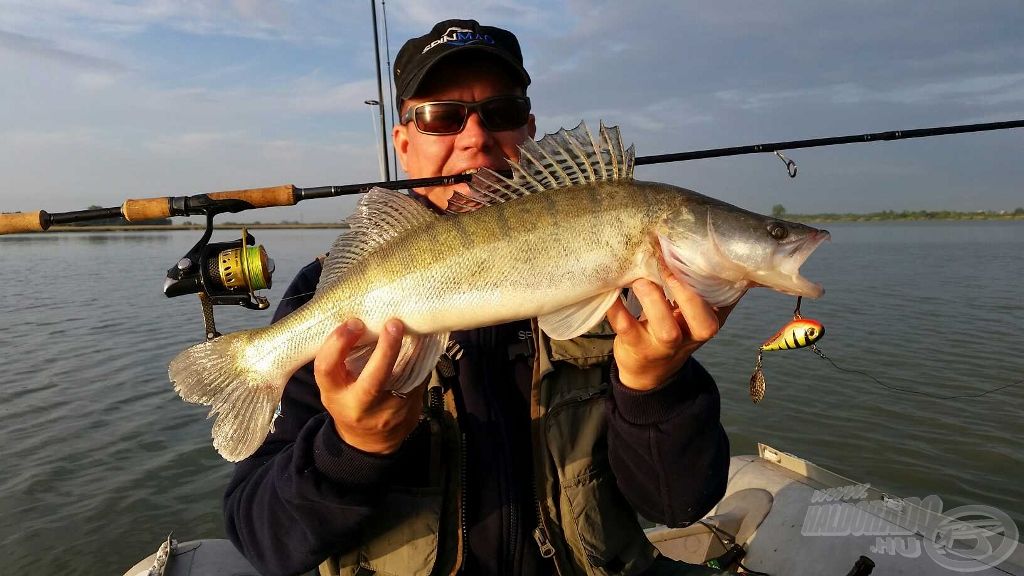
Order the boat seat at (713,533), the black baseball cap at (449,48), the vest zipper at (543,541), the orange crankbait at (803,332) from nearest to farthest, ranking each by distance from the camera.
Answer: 1. the vest zipper at (543,541)
2. the black baseball cap at (449,48)
3. the boat seat at (713,533)
4. the orange crankbait at (803,332)

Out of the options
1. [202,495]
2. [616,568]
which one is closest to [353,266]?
[616,568]

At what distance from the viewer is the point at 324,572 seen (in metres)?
2.56

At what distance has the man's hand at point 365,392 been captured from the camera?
6.80ft

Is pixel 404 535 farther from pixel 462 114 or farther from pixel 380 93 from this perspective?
pixel 380 93

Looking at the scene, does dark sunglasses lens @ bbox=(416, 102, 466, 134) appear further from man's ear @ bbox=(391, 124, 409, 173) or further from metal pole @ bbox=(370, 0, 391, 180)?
metal pole @ bbox=(370, 0, 391, 180)

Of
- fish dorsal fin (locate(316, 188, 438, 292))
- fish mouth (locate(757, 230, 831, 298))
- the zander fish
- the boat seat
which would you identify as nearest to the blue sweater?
the zander fish

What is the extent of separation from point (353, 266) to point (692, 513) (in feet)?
5.91

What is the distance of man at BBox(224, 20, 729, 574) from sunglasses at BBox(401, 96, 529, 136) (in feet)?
2.85

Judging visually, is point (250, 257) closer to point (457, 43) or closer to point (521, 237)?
point (521, 237)

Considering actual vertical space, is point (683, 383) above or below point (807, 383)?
above

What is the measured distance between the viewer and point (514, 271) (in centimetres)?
225

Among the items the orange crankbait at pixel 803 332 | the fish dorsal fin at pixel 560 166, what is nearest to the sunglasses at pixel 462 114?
the fish dorsal fin at pixel 560 166

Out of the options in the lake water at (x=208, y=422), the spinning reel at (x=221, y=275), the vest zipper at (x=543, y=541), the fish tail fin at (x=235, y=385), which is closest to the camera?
the fish tail fin at (x=235, y=385)

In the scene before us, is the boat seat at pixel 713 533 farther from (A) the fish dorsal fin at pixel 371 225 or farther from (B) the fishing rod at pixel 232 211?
(A) the fish dorsal fin at pixel 371 225
